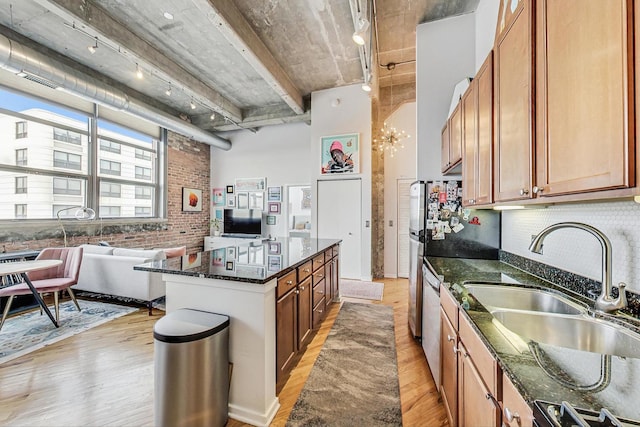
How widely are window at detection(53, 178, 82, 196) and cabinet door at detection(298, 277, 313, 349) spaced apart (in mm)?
4851

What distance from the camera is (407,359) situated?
91.5 inches

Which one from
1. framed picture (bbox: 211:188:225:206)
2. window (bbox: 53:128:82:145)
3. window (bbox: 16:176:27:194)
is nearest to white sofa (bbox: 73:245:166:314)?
window (bbox: 16:176:27:194)

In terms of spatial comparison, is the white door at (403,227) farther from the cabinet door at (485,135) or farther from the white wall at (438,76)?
the cabinet door at (485,135)

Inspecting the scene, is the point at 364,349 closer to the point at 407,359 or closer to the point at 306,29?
the point at 407,359

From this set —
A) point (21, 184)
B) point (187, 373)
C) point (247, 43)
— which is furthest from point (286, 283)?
point (21, 184)

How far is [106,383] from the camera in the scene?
2018 millimetres

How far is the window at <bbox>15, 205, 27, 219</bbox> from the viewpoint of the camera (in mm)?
3824

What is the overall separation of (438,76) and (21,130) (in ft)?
19.9

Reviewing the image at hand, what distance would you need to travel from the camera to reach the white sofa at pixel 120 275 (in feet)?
11.0

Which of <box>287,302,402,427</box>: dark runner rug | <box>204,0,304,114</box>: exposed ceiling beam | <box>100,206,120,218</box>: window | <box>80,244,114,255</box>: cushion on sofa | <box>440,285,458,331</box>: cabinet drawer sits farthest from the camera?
<box>100,206,120,218</box>: window

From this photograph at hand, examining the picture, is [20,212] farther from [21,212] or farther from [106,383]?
[106,383]

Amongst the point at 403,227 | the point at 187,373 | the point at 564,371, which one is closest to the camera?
the point at 564,371

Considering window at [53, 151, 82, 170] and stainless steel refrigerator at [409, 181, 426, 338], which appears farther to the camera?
window at [53, 151, 82, 170]

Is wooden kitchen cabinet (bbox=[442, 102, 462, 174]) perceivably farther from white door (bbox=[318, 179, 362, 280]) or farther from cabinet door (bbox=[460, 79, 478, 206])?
white door (bbox=[318, 179, 362, 280])
